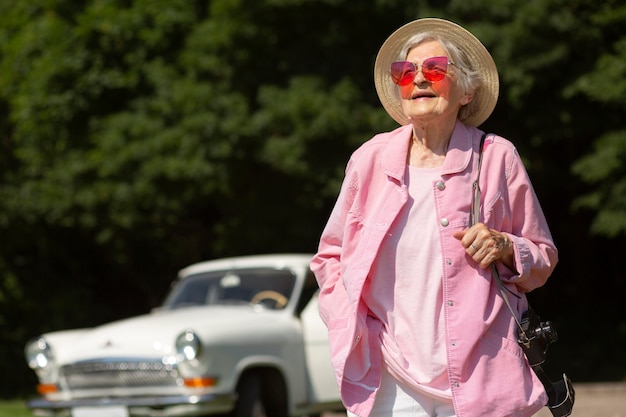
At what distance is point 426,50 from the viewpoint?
3.53 meters

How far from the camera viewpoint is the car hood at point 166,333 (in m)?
8.73

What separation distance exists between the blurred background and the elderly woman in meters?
11.0

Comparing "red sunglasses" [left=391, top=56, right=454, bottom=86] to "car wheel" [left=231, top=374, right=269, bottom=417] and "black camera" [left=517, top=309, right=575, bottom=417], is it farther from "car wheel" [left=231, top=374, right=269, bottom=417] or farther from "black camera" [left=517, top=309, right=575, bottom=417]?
"car wheel" [left=231, top=374, right=269, bottom=417]

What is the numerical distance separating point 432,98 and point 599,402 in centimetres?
936

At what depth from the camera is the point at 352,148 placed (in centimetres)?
1480

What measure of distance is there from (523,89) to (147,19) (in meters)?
5.69

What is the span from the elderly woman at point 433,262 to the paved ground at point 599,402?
6.64 metres

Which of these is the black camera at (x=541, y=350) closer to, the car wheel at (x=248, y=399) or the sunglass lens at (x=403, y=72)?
the sunglass lens at (x=403, y=72)

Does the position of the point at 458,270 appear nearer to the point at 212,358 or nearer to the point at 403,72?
the point at 403,72

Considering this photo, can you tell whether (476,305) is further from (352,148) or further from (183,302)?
(352,148)

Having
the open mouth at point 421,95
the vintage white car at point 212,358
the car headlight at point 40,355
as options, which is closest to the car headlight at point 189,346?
the vintage white car at point 212,358

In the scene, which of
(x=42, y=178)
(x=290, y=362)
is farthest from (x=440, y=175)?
(x=42, y=178)

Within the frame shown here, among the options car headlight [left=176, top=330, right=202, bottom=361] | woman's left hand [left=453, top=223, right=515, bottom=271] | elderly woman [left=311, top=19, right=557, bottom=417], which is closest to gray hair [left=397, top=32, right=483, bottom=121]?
elderly woman [left=311, top=19, right=557, bottom=417]

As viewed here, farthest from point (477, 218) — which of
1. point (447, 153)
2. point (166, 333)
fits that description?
point (166, 333)
